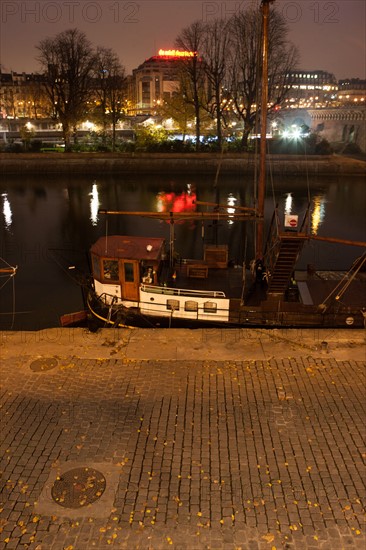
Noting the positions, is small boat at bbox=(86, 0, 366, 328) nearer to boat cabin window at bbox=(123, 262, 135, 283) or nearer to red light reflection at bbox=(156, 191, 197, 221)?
boat cabin window at bbox=(123, 262, 135, 283)

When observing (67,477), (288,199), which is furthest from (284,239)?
(288,199)

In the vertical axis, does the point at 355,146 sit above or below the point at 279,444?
above

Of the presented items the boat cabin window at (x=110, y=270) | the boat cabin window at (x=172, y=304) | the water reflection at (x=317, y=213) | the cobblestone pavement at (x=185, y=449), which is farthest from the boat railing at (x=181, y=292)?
the water reflection at (x=317, y=213)

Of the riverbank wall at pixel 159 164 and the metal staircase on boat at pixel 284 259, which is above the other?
the riverbank wall at pixel 159 164

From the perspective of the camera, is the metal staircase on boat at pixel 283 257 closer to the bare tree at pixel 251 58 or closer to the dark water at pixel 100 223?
the dark water at pixel 100 223

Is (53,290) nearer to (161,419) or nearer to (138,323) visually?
(138,323)

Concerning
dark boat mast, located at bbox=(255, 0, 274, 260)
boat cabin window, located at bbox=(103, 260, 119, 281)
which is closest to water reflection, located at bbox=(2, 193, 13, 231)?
boat cabin window, located at bbox=(103, 260, 119, 281)

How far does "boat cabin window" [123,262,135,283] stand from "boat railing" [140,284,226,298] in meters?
0.57

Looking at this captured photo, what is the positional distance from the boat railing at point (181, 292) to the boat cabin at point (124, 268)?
0.27m

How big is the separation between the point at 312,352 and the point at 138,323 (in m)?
7.35

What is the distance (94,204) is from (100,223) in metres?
9.96

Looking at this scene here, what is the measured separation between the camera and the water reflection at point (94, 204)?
45897mm

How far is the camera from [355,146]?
3841 inches

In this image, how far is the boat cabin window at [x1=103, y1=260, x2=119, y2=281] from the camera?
1816 centimetres
